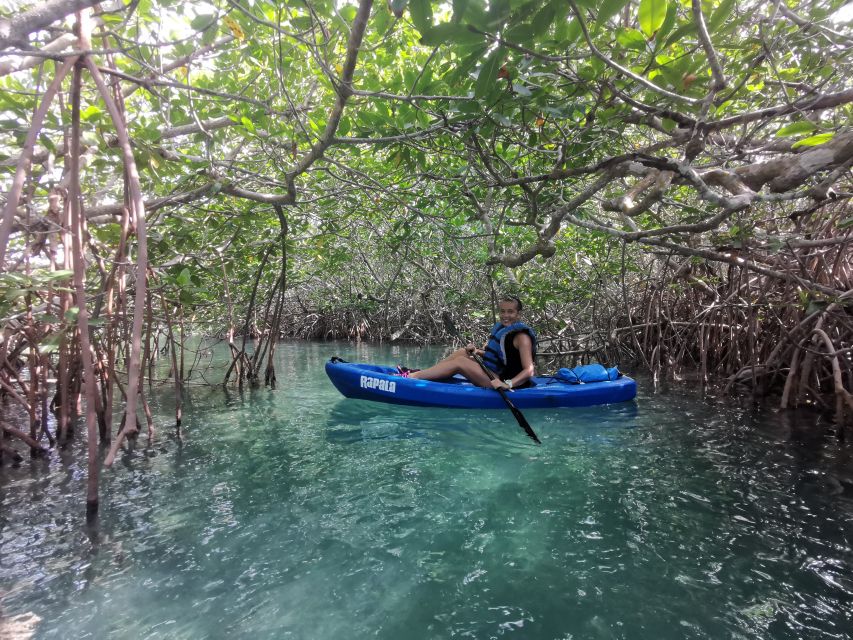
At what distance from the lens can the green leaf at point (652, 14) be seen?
1763mm

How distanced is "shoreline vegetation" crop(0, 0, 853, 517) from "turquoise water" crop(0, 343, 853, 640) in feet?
1.36

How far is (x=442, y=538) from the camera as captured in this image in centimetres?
254

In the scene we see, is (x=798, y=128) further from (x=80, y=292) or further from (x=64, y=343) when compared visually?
(x=64, y=343)

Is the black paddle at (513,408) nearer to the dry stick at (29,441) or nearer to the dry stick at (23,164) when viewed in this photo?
the dry stick at (23,164)

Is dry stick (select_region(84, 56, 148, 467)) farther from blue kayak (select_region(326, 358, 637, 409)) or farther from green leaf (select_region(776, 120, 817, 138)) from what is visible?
blue kayak (select_region(326, 358, 637, 409))

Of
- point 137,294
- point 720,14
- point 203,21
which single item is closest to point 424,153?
point 203,21

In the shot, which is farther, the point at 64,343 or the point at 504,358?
the point at 504,358

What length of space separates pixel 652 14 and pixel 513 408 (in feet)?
10.9

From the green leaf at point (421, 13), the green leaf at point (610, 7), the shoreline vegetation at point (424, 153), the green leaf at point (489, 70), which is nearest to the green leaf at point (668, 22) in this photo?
the shoreline vegetation at point (424, 153)

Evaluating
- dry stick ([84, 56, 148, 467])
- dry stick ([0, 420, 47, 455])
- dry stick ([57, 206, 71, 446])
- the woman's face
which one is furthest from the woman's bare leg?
dry stick ([84, 56, 148, 467])

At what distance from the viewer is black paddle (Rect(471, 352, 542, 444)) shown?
13.9ft

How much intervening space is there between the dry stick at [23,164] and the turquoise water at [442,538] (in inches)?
61.6

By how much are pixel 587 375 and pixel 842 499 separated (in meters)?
2.74

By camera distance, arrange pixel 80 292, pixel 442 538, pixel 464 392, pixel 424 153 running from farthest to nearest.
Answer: pixel 464 392 → pixel 424 153 → pixel 442 538 → pixel 80 292
